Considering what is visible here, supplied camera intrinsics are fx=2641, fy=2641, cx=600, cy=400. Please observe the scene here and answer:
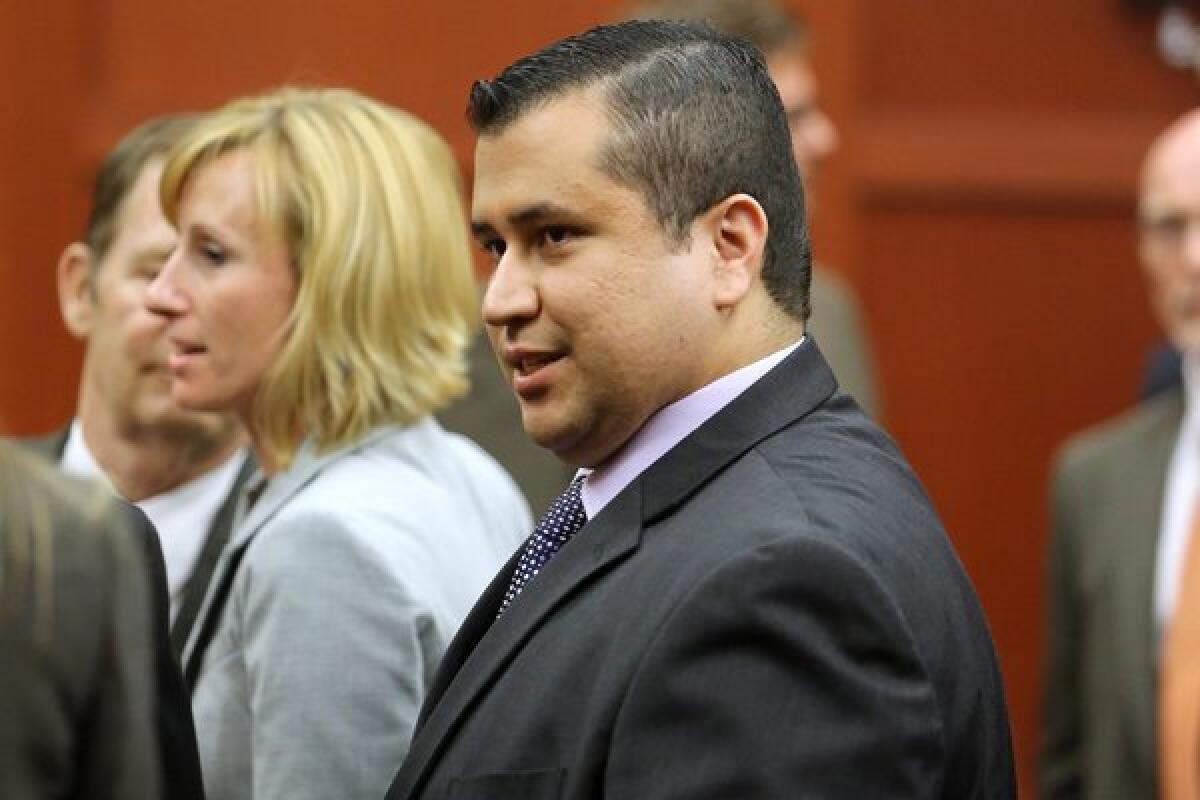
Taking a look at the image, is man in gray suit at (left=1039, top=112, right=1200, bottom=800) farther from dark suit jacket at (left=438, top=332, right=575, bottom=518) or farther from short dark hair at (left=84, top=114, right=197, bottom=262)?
short dark hair at (left=84, top=114, right=197, bottom=262)

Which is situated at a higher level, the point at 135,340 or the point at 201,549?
the point at 135,340

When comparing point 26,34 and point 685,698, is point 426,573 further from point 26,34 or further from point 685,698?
point 26,34

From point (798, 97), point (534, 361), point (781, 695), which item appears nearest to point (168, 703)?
point (534, 361)

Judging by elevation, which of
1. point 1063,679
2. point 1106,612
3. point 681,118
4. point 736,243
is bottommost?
point 1063,679

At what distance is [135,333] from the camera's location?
3.69 m

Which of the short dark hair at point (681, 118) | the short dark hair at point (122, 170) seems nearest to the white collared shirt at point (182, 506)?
the short dark hair at point (122, 170)

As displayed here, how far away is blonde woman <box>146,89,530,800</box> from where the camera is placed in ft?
9.34

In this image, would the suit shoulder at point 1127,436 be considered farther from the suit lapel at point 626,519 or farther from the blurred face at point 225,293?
the suit lapel at point 626,519

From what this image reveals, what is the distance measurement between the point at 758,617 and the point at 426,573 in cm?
81

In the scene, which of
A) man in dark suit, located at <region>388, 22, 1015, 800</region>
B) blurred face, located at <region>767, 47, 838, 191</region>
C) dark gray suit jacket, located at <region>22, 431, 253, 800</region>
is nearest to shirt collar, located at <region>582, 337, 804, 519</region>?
man in dark suit, located at <region>388, 22, 1015, 800</region>

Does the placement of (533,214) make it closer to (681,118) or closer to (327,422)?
(681,118)

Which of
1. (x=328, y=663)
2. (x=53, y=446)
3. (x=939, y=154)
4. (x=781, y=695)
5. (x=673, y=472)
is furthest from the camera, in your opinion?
(x=939, y=154)

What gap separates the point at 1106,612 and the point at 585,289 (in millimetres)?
2483

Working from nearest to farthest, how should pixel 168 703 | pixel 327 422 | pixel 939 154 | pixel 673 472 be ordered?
pixel 673 472 → pixel 168 703 → pixel 327 422 → pixel 939 154
